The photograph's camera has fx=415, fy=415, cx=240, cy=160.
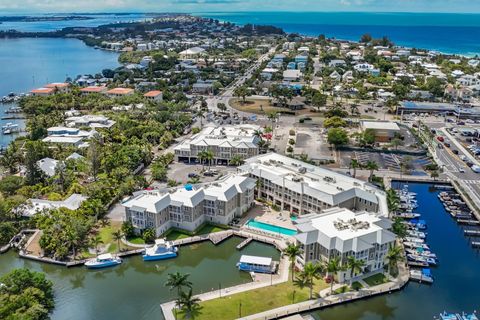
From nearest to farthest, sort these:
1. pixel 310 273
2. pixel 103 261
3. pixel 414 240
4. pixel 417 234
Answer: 1. pixel 310 273
2. pixel 103 261
3. pixel 414 240
4. pixel 417 234

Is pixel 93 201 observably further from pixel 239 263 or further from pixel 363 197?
pixel 363 197

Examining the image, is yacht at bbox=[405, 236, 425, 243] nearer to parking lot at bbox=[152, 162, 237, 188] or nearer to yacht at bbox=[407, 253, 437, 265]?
yacht at bbox=[407, 253, 437, 265]

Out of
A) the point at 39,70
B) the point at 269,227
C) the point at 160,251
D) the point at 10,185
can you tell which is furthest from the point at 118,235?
the point at 39,70

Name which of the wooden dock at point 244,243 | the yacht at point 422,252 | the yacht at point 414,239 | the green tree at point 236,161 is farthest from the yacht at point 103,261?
the yacht at point 414,239

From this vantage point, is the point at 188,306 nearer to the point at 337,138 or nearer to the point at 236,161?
the point at 236,161

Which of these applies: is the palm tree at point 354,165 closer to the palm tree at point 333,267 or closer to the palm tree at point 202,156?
the palm tree at point 202,156

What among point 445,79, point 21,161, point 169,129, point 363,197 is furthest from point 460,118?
point 21,161
